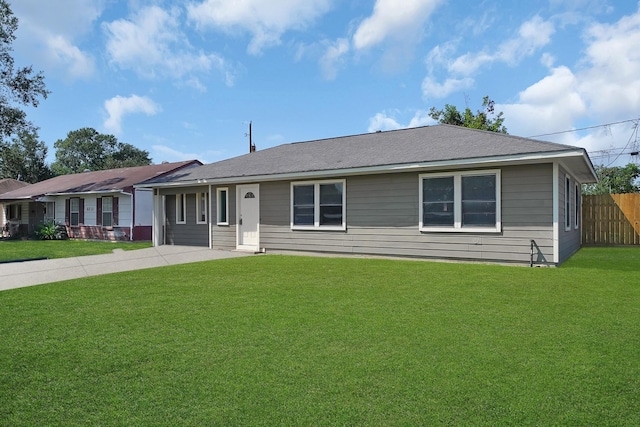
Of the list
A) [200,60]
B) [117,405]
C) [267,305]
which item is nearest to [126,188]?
[200,60]

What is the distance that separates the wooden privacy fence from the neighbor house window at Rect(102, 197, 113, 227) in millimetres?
22659

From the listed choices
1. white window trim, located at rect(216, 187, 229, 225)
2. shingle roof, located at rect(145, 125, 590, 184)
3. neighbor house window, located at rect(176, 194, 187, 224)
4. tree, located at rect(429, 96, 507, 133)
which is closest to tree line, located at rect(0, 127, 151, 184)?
tree, located at rect(429, 96, 507, 133)

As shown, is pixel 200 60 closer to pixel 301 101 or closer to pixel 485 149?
pixel 301 101

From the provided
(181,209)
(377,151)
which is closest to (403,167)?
(377,151)

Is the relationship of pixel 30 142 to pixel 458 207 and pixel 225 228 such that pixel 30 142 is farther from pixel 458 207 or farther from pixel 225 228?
pixel 458 207

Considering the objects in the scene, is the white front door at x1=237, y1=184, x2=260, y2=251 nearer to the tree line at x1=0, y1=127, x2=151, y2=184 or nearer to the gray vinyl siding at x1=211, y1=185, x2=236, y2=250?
the gray vinyl siding at x1=211, y1=185, x2=236, y2=250

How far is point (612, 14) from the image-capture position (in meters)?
14.8

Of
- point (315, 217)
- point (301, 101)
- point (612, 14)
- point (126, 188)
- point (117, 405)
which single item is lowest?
point (117, 405)

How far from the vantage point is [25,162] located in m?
53.3

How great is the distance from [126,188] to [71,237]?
6.22 meters

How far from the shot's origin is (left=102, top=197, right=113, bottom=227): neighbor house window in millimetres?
21203

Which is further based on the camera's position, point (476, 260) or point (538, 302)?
point (476, 260)

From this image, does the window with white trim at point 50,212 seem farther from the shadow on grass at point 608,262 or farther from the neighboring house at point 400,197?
the shadow on grass at point 608,262

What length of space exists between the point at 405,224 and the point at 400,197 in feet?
2.50
